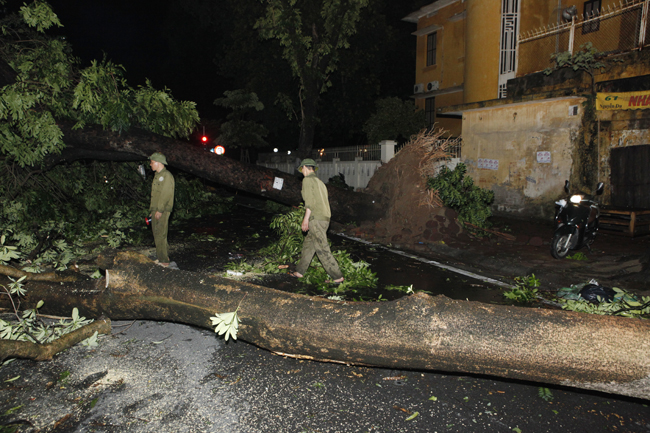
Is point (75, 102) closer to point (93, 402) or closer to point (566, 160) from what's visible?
point (93, 402)

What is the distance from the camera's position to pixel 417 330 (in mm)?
2768

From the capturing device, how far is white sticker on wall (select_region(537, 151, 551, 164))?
11594 millimetres

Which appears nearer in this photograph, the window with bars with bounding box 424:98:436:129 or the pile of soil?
the pile of soil

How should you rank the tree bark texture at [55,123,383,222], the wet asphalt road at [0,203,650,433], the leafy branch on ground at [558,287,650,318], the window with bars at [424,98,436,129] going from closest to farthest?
1. the wet asphalt road at [0,203,650,433]
2. the leafy branch on ground at [558,287,650,318]
3. the tree bark texture at [55,123,383,222]
4. the window with bars at [424,98,436,129]

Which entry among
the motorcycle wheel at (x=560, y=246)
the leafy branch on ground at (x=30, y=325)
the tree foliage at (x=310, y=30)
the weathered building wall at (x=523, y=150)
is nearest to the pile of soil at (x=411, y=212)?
the motorcycle wheel at (x=560, y=246)

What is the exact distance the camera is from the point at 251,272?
6.65 metres

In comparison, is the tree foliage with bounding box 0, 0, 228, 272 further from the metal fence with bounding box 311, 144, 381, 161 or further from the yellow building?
the yellow building

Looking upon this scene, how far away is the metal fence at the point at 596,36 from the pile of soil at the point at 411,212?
619 cm

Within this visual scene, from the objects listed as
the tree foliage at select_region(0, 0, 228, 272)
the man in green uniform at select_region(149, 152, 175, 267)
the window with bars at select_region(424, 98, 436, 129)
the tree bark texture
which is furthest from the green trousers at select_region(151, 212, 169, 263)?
the window with bars at select_region(424, 98, 436, 129)

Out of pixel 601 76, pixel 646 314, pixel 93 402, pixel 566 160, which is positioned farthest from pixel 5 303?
pixel 601 76

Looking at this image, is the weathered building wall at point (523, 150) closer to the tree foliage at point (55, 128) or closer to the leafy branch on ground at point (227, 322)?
the tree foliage at point (55, 128)

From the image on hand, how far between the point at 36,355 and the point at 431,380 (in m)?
3.33

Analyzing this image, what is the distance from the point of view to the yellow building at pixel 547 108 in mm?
10508

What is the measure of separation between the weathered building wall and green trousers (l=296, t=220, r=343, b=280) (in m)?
8.47
